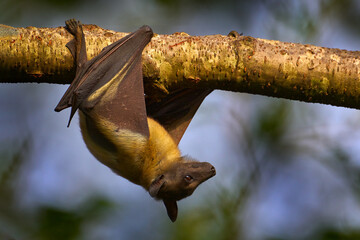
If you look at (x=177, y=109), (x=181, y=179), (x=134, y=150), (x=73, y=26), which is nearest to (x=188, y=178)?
(x=181, y=179)

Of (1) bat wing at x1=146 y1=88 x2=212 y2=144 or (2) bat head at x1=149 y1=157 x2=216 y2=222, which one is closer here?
(2) bat head at x1=149 y1=157 x2=216 y2=222

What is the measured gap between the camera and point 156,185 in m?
5.10

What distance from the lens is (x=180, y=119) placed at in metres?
5.79

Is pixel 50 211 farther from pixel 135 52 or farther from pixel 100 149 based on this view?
pixel 135 52

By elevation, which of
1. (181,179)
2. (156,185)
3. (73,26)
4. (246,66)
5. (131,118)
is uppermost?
(246,66)

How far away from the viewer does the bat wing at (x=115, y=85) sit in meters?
4.22

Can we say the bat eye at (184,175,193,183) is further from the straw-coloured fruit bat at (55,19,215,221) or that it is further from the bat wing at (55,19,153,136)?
the bat wing at (55,19,153,136)

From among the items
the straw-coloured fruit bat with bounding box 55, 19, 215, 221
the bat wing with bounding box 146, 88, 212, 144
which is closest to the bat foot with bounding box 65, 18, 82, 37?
the straw-coloured fruit bat with bounding box 55, 19, 215, 221

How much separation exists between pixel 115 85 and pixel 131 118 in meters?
0.40

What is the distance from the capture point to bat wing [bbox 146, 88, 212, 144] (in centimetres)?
555

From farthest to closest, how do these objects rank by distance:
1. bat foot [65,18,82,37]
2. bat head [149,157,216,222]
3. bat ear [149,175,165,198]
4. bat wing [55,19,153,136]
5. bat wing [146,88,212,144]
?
1. bat wing [146,88,212,144]
2. bat head [149,157,216,222]
3. bat ear [149,175,165,198]
4. bat wing [55,19,153,136]
5. bat foot [65,18,82,37]

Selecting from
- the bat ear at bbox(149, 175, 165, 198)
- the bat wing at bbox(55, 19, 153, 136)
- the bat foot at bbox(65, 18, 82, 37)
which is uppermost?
the bat foot at bbox(65, 18, 82, 37)

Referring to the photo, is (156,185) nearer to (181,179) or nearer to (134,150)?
(181,179)

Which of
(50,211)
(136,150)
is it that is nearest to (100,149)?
(136,150)
